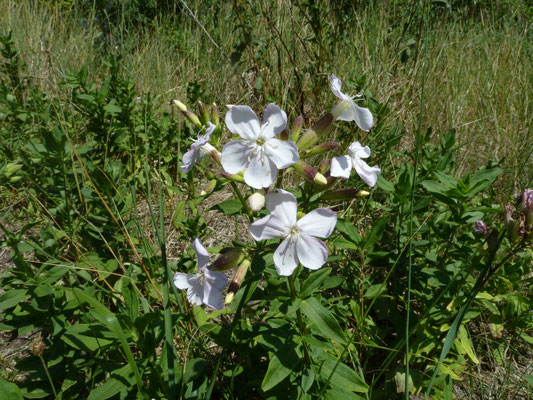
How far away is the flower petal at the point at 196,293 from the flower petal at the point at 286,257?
0.33m

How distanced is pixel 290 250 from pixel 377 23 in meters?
3.14

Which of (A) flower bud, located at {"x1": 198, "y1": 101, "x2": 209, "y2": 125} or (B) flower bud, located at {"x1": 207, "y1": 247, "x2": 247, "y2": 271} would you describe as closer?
(B) flower bud, located at {"x1": 207, "y1": 247, "x2": 247, "y2": 271}

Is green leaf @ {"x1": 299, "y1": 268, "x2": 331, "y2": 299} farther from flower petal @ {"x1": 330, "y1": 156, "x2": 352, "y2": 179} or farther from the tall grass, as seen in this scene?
the tall grass

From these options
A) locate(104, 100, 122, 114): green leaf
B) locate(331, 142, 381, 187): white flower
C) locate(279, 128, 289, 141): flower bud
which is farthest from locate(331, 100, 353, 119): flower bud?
locate(104, 100, 122, 114): green leaf

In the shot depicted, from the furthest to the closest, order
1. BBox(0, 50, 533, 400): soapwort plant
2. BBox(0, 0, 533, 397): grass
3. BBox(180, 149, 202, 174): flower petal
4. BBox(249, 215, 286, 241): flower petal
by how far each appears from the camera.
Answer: BBox(0, 0, 533, 397): grass, BBox(180, 149, 202, 174): flower petal, BBox(0, 50, 533, 400): soapwort plant, BBox(249, 215, 286, 241): flower petal

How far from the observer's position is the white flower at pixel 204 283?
128cm

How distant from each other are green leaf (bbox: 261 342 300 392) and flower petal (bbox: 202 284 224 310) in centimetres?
25

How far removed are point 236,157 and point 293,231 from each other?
11.5 inches

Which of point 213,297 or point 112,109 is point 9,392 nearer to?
point 213,297

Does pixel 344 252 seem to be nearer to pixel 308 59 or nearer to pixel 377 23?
pixel 308 59

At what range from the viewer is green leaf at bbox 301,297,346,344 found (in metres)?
1.27

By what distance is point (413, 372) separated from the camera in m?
1.70

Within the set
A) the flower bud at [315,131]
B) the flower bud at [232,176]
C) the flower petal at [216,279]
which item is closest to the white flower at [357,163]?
the flower bud at [315,131]

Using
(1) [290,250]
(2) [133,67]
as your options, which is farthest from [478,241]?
(2) [133,67]
